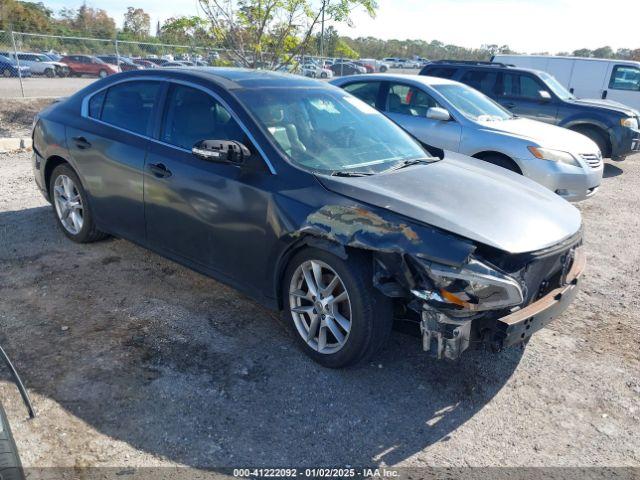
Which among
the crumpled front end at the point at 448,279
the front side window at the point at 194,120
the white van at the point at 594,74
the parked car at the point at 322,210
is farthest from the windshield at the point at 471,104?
the white van at the point at 594,74

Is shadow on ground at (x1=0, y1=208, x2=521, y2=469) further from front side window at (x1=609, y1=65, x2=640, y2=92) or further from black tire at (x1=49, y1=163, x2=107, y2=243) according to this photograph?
front side window at (x1=609, y1=65, x2=640, y2=92)

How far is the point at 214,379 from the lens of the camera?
3227mm

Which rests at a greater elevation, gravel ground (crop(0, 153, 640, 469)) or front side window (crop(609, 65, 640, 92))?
front side window (crop(609, 65, 640, 92))

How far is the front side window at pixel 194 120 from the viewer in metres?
3.78

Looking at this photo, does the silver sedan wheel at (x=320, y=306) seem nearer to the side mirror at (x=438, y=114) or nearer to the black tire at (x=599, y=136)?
the side mirror at (x=438, y=114)

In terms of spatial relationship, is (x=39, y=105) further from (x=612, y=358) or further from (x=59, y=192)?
(x=612, y=358)

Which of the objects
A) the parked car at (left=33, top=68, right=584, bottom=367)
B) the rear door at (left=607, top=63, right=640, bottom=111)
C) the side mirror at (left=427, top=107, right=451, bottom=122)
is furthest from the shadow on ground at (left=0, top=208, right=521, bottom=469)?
the rear door at (left=607, top=63, right=640, bottom=111)

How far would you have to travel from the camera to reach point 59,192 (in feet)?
17.0

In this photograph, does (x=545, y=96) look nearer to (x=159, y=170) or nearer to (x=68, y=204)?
(x=159, y=170)

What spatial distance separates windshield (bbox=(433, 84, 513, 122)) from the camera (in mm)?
7395

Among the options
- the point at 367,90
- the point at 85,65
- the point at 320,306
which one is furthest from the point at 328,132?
the point at 85,65

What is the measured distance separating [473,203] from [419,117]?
14.9ft

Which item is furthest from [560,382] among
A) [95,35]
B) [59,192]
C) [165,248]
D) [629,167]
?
[95,35]

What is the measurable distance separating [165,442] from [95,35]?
4108 cm
